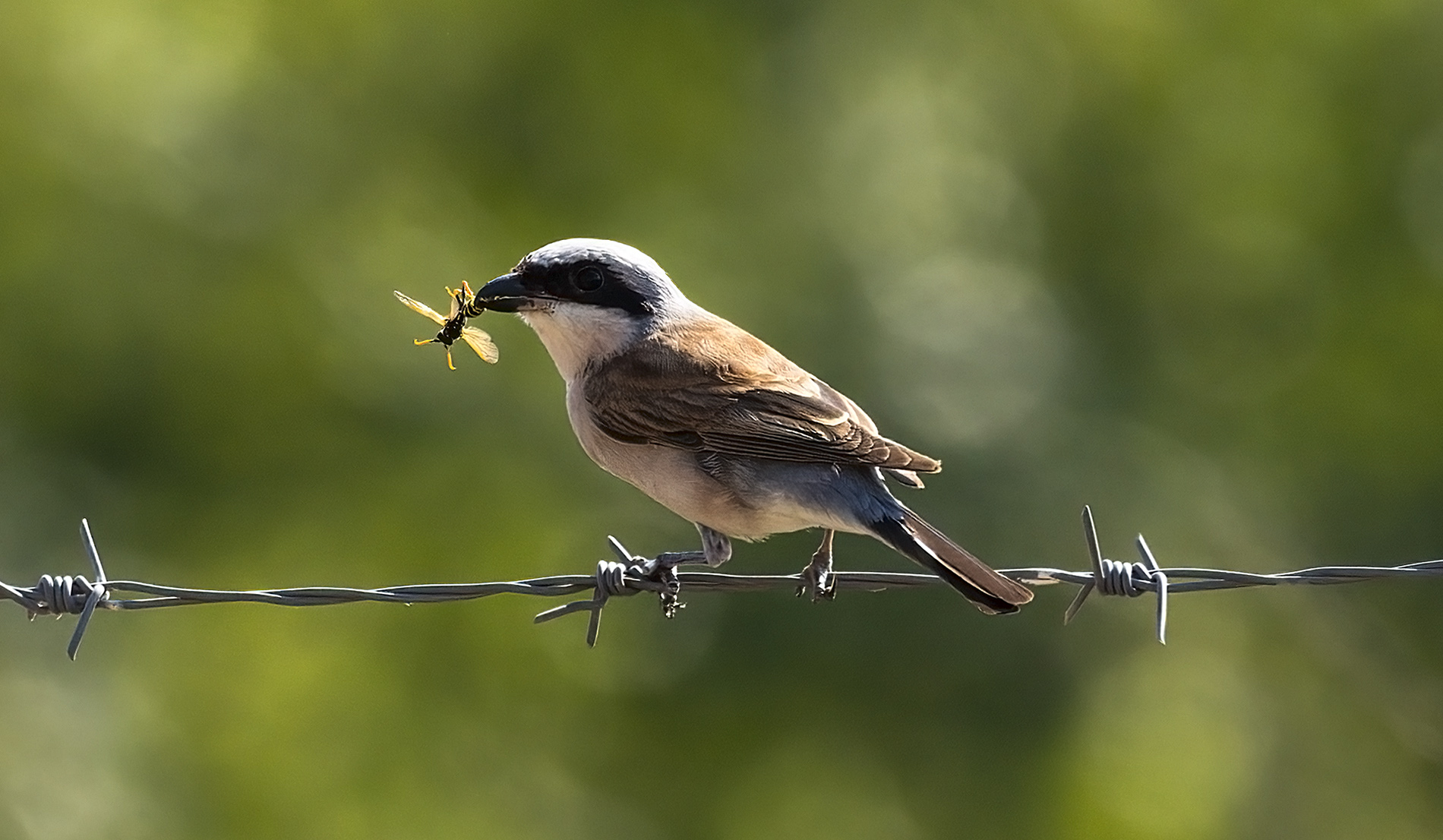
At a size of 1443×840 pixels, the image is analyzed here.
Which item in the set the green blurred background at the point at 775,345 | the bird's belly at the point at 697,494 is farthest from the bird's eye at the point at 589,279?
the green blurred background at the point at 775,345

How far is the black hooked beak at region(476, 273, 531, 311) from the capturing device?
5.43 meters

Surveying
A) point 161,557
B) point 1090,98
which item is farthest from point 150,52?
point 1090,98

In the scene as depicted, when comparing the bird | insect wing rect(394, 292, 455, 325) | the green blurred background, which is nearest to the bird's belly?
the bird

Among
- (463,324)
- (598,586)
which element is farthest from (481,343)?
(598,586)

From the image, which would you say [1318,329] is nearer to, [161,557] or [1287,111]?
[1287,111]

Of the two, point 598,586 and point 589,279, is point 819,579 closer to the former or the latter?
point 598,586

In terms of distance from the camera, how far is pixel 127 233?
443 inches

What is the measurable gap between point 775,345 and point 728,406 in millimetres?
5507

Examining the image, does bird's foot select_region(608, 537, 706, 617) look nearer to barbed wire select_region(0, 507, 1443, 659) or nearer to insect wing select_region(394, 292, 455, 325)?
barbed wire select_region(0, 507, 1443, 659)

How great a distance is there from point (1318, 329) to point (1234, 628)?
242 cm

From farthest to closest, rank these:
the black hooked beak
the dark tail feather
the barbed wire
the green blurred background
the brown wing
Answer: the green blurred background, the black hooked beak, the brown wing, the dark tail feather, the barbed wire

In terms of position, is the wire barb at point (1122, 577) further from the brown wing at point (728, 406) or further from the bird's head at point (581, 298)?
the bird's head at point (581, 298)

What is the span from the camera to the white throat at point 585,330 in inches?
218

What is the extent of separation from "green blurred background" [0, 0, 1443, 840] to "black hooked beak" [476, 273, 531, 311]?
13.9ft
